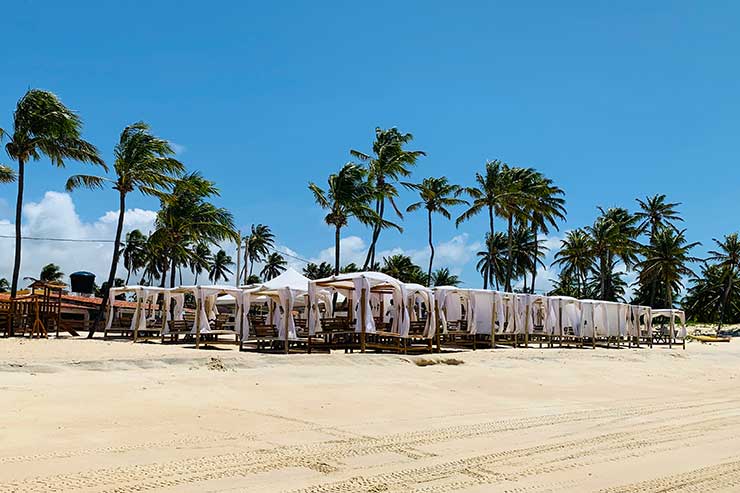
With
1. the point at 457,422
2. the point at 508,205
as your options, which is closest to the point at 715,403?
the point at 457,422

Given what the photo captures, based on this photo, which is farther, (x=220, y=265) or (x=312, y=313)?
(x=220, y=265)

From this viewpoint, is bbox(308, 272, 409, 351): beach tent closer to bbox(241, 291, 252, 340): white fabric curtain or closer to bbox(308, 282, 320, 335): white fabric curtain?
bbox(308, 282, 320, 335): white fabric curtain

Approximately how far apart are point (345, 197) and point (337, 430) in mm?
25886

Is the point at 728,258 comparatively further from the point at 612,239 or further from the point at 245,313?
the point at 245,313

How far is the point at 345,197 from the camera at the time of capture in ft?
109

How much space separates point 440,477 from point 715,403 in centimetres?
849

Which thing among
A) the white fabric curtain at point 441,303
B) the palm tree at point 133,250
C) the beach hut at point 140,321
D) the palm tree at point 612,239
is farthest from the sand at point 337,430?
the palm tree at point 133,250

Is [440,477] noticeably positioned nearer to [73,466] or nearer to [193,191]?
[73,466]

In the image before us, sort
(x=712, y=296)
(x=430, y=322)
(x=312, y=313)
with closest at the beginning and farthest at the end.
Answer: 1. (x=312, y=313)
2. (x=430, y=322)
3. (x=712, y=296)

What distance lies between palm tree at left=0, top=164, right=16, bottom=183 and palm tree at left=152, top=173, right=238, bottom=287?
23.2 ft

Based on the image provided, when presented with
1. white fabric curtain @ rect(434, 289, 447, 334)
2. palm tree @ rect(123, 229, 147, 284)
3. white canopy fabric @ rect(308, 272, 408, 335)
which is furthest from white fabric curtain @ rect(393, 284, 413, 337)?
palm tree @ rect(123, 229, 147, 284)

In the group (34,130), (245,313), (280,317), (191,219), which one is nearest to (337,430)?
(245,313)

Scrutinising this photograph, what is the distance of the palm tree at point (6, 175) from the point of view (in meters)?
25.7

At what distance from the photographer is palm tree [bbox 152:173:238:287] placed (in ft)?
109
